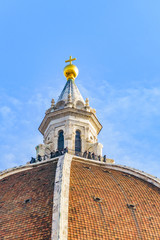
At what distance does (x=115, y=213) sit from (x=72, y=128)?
516 inches

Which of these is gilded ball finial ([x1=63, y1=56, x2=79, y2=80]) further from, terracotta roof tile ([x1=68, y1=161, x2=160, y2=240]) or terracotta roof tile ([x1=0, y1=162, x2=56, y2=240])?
terracotta roof tile ([x1=68, y1=161, x2=160, y2=240])

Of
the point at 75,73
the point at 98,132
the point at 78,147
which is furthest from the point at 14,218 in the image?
the point at 75,73

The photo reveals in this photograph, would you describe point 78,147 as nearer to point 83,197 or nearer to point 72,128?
point 72,128


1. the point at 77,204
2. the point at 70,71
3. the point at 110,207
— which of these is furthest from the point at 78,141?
the point at 77,204

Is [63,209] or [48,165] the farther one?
[48,165]

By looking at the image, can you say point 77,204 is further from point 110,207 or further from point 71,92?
point 71,92

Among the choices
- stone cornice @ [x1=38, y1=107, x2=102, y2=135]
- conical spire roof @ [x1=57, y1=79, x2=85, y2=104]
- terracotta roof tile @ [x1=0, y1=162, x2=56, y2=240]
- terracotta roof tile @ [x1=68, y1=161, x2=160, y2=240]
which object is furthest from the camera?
conical spire roof @ [x1=57, y1=79, x2=85, y2=104]

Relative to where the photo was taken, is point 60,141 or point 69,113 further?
point 69,113

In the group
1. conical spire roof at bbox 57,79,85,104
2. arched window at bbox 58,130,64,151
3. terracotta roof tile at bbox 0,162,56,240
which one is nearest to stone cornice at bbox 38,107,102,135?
arched window at bbox 58,130,64,151

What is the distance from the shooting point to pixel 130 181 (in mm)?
28312

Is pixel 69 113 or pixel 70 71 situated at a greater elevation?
pixel 70 71

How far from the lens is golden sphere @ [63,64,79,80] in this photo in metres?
41.0

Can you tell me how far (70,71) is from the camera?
134ft

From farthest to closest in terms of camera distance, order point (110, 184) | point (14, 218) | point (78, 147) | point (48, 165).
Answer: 1. point (78, 147)
2. point (48, 165)
3. point (110, 184)
4. point (14, 218)
